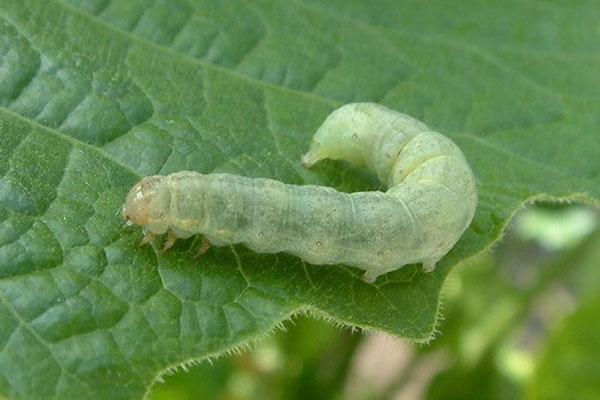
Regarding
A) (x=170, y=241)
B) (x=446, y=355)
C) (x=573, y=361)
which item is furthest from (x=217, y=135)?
(x=446, y=355)

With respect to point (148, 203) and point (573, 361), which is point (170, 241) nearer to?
point (148, 203)

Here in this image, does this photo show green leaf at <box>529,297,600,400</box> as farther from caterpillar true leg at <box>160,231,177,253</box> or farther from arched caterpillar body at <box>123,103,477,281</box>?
caterpillar true leg at <box>160,231,177,253</box>

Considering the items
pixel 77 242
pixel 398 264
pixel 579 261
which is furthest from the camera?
pixel 579 261

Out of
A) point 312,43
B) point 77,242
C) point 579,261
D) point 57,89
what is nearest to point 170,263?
point 77,242

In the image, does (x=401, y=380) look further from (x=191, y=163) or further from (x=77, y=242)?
(x=77, y=242)

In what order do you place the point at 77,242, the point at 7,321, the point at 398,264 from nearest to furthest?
1. the point at 7,321
2. the point at 77,242
3. the point at 398,264

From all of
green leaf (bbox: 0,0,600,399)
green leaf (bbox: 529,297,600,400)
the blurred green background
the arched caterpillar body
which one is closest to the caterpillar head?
the arched caterpillar body

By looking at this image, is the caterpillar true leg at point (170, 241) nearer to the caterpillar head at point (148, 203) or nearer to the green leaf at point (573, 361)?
the caterpillar head at point (148, 203)
